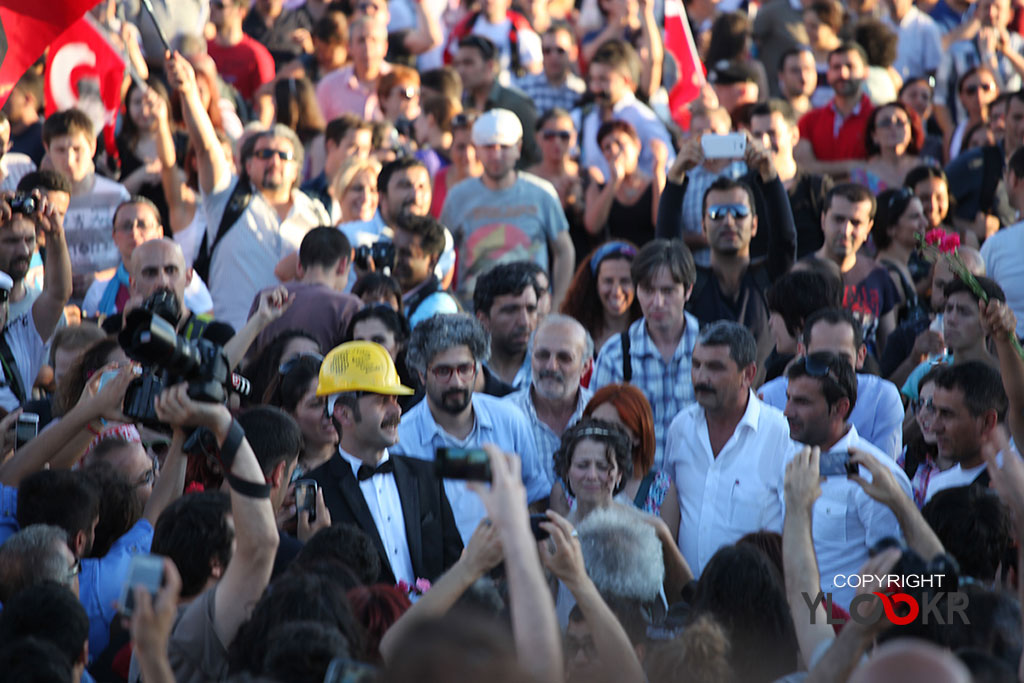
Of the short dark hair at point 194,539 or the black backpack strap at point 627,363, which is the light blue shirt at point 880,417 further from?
the short dark hair at point 194,539

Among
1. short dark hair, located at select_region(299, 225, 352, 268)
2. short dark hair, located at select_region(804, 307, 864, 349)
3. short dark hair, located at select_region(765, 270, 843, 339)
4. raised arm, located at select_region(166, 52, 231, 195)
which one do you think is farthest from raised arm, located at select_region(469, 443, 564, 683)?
raised arm, located at select_region(166, 52, 231, 195)

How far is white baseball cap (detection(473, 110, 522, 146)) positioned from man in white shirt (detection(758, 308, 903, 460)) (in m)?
2.64

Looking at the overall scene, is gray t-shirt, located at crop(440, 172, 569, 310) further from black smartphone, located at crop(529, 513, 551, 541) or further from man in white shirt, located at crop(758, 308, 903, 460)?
black smartphone, located at crop(529, 513, 551, 541)

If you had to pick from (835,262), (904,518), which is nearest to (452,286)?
(835,262)

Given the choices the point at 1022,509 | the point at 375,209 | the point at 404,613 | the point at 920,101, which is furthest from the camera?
the point at 920,101

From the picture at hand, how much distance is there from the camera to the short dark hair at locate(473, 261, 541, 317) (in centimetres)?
709

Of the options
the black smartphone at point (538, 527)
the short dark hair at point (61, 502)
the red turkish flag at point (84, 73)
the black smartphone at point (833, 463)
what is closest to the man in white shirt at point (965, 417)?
the black smartphone at point (833, 463)

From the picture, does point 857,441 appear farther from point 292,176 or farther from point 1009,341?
point 292,176

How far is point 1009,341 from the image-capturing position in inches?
222

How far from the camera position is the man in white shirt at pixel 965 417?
5.62 m

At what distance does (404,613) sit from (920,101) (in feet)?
27.0

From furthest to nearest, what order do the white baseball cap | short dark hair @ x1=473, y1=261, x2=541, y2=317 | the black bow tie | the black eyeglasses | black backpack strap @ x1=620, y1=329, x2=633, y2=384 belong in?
the white baseball cap
short dark hair @ x1=473, y1=261, x2=541, y2=317
black backpack strap @ x1=620, y1=329, x2=633, y2=384
the black eyeglasses
the black bow tie

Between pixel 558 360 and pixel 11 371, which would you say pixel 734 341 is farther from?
pixel 11 371

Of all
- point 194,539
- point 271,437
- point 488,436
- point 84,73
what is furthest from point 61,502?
point 84,73
